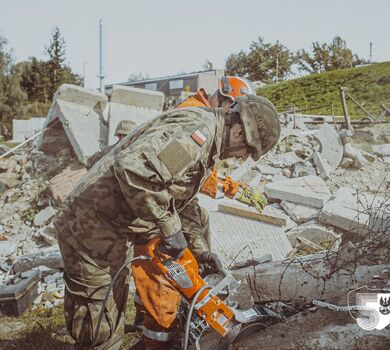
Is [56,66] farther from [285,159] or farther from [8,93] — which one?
[285,159]

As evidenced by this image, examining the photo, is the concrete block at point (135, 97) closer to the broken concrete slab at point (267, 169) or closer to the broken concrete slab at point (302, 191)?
the broken concrete slab at point (267, 169)

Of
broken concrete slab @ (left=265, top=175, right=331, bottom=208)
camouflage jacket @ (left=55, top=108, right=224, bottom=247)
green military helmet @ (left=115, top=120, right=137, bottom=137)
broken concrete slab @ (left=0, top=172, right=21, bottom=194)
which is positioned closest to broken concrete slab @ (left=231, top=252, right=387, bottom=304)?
camouflage jacket @ (left=55, top=108, right=224, bottom=247)

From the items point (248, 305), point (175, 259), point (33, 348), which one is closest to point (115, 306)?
point (175, 259)

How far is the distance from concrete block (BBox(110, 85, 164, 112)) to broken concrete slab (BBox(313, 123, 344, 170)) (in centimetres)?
302

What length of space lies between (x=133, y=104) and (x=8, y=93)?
78.3 feet

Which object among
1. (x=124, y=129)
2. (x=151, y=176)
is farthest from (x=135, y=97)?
(x=151, y=176)

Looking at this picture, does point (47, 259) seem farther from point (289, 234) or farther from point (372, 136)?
point (372, 136)

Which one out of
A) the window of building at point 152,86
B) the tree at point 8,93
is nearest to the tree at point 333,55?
the window of building at point 152,86

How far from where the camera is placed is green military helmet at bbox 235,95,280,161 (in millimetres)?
2631

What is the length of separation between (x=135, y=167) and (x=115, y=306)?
42.6 inches

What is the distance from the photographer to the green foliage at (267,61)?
28109mm

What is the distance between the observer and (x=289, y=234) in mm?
5258

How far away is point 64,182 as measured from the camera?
23.1ft

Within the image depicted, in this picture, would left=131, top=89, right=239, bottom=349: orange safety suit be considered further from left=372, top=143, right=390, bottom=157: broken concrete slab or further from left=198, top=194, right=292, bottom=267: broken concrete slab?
left=372, top=143, right=390, bottom=157: broken concrete slab
